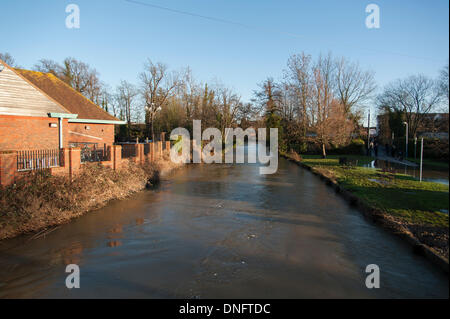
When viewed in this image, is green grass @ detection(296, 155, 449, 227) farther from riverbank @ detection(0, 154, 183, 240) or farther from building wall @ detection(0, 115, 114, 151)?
building wall @ detection(0, 115, 114, 151)

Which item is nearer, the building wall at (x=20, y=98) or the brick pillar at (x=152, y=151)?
the building wall at (x=20, y=98)

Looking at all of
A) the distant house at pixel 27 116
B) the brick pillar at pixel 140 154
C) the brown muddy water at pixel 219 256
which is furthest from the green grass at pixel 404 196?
the distant house at pixel 27 116

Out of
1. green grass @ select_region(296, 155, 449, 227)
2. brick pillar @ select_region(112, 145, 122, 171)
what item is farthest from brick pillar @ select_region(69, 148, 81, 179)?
green grass @ select_region(296, 155, 449, 227)

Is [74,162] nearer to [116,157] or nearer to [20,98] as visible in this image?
[116,157]

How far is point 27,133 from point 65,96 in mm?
6855

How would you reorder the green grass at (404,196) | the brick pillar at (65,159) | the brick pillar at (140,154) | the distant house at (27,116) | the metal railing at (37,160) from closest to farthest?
the green grass at (404,196), the metal railing at (37,160), the brick pillar at (65,159), the distant house at (27,116), the brick pillar at (140,154)

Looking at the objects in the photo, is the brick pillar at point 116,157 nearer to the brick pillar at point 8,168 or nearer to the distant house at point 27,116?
the distant house at point 27,116

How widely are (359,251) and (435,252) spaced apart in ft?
4.34

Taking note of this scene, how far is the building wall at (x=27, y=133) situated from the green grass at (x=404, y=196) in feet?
41.6

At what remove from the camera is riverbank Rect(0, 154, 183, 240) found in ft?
23.9

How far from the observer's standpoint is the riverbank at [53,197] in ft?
23.9

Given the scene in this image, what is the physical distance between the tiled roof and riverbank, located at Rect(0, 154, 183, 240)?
7.05 meters

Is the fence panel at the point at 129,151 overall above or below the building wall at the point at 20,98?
below
